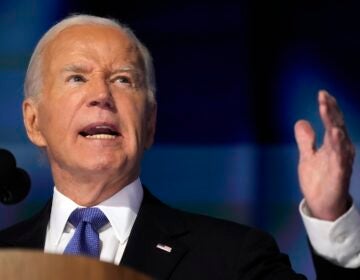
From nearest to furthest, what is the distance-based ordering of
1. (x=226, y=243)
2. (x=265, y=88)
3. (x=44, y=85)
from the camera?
(x=226, y=243) < (x=44, y=85) < (x=265, y=88)

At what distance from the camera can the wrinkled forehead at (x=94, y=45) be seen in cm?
197

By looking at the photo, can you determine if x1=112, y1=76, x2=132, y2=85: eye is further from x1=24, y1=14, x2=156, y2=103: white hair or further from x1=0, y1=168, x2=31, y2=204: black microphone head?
x1=0, y1=168, x2=31, y2=204: black microphone head

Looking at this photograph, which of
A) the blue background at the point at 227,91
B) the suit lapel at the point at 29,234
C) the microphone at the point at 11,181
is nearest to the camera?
the microphone at the point at 11,181

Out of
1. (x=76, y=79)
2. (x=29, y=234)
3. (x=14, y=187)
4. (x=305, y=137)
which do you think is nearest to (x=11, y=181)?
(x=14, y=187)

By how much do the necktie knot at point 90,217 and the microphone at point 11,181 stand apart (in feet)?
0.41

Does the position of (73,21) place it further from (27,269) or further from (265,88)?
(27,269)

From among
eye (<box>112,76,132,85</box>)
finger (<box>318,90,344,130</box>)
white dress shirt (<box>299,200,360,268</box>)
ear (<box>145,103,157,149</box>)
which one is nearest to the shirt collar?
ear (<box>145,103,157,149</box>)

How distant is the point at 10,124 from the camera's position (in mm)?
2330

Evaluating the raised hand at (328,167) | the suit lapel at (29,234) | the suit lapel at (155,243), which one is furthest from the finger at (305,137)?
the suit lapel at (29,234)

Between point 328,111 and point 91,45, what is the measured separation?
27.5 inches

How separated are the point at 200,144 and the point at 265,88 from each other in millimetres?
214

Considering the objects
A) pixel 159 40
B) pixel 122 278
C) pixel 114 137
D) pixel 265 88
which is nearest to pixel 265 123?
pixel 265 88

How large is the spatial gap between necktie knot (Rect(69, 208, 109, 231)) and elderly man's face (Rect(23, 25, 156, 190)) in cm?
8

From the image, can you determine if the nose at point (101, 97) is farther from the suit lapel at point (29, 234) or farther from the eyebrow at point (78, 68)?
the suit lapel at point (29, 234)
